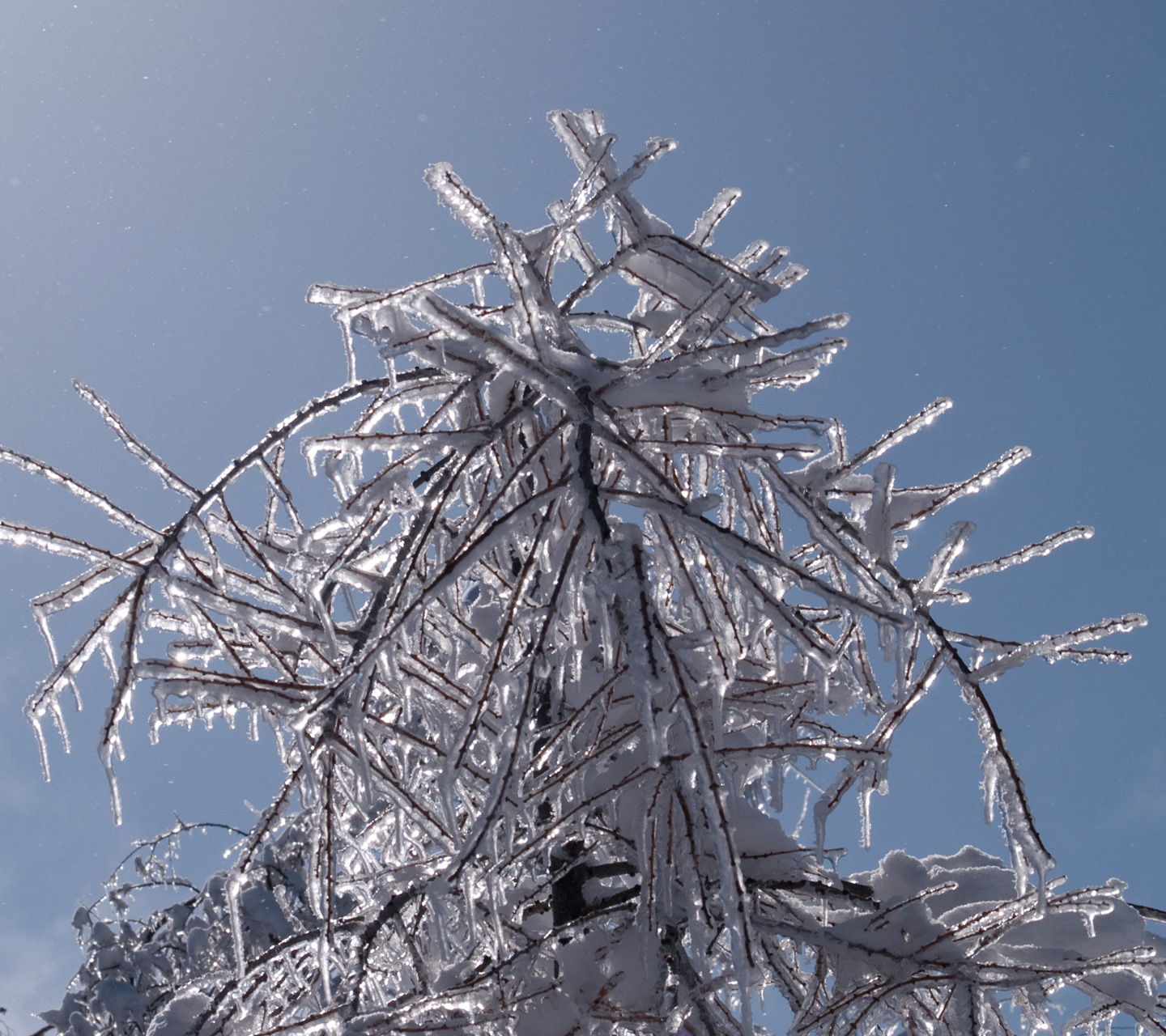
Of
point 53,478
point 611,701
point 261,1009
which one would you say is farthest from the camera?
point 261,1009

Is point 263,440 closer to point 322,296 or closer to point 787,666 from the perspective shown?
point 322,296

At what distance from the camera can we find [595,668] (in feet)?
5.65

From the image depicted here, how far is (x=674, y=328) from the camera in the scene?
1.49m

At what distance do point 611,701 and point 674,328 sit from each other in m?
0.72

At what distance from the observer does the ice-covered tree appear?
117 centimetres

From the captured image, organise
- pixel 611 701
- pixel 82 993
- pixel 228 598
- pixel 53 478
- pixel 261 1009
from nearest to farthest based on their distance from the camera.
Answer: pixel 228 598 < pixel 53 478 < pixel 611 701 < pixel 261 1009 < pixel 82 993

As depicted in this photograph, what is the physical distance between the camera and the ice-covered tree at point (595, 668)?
1170 millimetres

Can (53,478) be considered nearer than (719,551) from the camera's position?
No

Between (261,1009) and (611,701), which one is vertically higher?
(611,701)

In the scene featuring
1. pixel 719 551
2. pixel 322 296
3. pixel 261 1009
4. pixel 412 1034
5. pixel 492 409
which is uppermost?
pixel 322 296

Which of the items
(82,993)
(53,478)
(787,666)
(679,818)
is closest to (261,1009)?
(679,818)

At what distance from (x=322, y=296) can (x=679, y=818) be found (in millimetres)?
1109

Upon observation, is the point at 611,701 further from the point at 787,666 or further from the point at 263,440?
the point at 263,440

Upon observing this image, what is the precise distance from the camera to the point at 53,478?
1391mm
